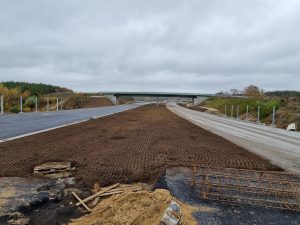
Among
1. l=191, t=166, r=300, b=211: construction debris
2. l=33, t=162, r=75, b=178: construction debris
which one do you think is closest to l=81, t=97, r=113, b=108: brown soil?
l=33, t=162, r=75, b=178: construction debris

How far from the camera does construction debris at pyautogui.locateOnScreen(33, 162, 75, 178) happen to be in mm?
7729

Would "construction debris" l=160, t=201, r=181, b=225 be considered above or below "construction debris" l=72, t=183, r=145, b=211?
above

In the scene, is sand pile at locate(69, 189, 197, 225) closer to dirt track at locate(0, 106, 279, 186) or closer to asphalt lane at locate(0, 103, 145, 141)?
dirt track at locate(0, 106, 279, 186)

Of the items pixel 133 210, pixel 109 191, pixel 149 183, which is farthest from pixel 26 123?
pixel 133 210

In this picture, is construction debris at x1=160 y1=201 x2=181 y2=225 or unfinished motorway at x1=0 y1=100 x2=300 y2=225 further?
unfinished motorway at x1=0 y1=100 x2=300 y2=225

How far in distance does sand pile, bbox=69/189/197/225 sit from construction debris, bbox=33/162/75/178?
2459mm

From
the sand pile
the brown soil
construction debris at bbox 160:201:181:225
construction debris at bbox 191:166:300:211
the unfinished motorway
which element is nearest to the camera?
construction debris at bbox 160:201:181:225

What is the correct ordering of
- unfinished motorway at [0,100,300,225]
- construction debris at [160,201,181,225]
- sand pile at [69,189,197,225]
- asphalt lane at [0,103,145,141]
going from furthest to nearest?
asphalt lane at [0,103,145,141] → unfinished motorway at [0,100,300,225] → sand pile at [69,189,197,225] → construction debris at [160,201,181,225]

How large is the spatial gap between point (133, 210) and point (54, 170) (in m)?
3.72

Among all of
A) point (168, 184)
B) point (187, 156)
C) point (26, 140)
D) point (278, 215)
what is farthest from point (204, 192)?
point (26, 140)

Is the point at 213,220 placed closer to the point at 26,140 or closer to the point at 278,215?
the point at 278,215

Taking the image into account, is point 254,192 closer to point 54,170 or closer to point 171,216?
point 171,216

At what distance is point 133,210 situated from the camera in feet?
16.5


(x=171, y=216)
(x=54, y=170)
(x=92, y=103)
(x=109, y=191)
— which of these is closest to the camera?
(x=171, y=216)
